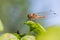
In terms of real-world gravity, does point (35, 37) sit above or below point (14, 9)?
below

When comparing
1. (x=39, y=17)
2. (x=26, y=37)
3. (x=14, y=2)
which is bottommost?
(x=26, y=37)

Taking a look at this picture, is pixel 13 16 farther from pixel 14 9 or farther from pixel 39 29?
pixel 39 29

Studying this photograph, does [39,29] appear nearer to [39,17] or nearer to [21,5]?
[39,17]

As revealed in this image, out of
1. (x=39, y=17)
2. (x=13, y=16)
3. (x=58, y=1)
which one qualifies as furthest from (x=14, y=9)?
(x=58, y=1)

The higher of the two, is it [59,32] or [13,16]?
[13,16]

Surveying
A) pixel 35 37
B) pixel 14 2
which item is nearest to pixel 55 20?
pixel 35 37

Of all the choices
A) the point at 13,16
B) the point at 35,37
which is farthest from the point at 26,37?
the point at 13,16
